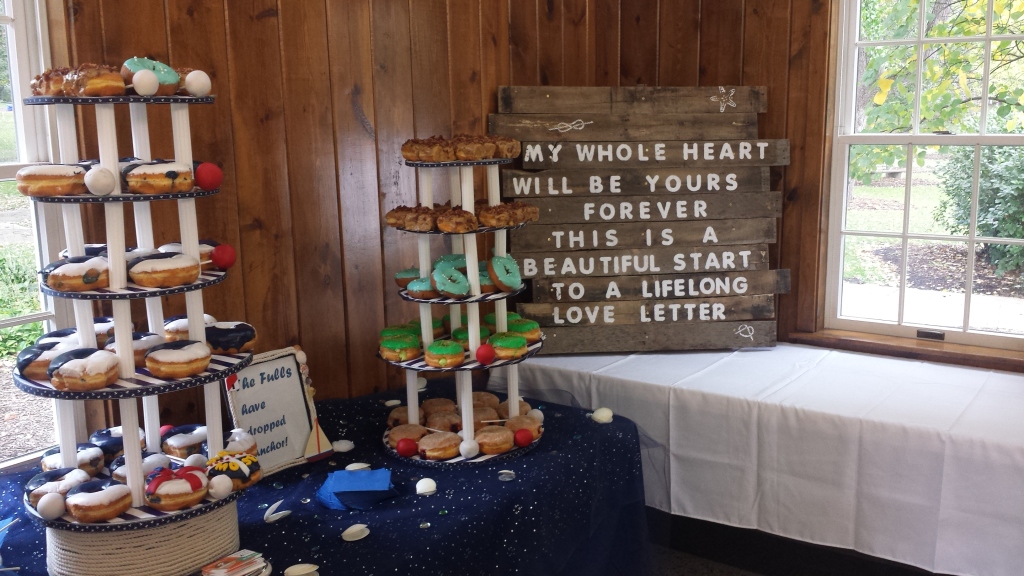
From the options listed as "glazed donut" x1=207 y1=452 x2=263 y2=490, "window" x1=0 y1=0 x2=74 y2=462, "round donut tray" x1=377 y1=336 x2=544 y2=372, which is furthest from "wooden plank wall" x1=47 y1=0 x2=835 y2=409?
"glazed donut" x1=207 y1=452 x2=263 y2=490

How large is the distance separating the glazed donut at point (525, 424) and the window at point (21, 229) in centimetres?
117

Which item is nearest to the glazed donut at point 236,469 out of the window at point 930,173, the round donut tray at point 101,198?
the round donut tray at point 101,198

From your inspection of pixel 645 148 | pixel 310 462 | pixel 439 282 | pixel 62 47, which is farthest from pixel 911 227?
pixel 62 47

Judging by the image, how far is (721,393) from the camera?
2697 millimetres

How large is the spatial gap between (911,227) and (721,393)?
104 centimetres

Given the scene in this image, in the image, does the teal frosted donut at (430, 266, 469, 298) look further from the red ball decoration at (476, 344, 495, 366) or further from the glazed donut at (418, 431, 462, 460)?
the glazed donut at (418, 431, 462, 460)

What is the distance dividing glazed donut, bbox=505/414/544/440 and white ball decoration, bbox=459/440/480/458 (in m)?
0.13

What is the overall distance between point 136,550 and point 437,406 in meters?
1.04

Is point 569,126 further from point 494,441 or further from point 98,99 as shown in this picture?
point 98,99

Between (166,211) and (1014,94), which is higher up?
(1014,94)

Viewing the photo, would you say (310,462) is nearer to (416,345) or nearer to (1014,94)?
(416,345)

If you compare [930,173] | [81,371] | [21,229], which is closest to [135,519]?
[81,371]

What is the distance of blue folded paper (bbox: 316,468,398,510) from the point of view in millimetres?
2057

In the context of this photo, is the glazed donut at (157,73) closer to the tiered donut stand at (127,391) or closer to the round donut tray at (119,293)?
the tiered donut stand at (127,391)
